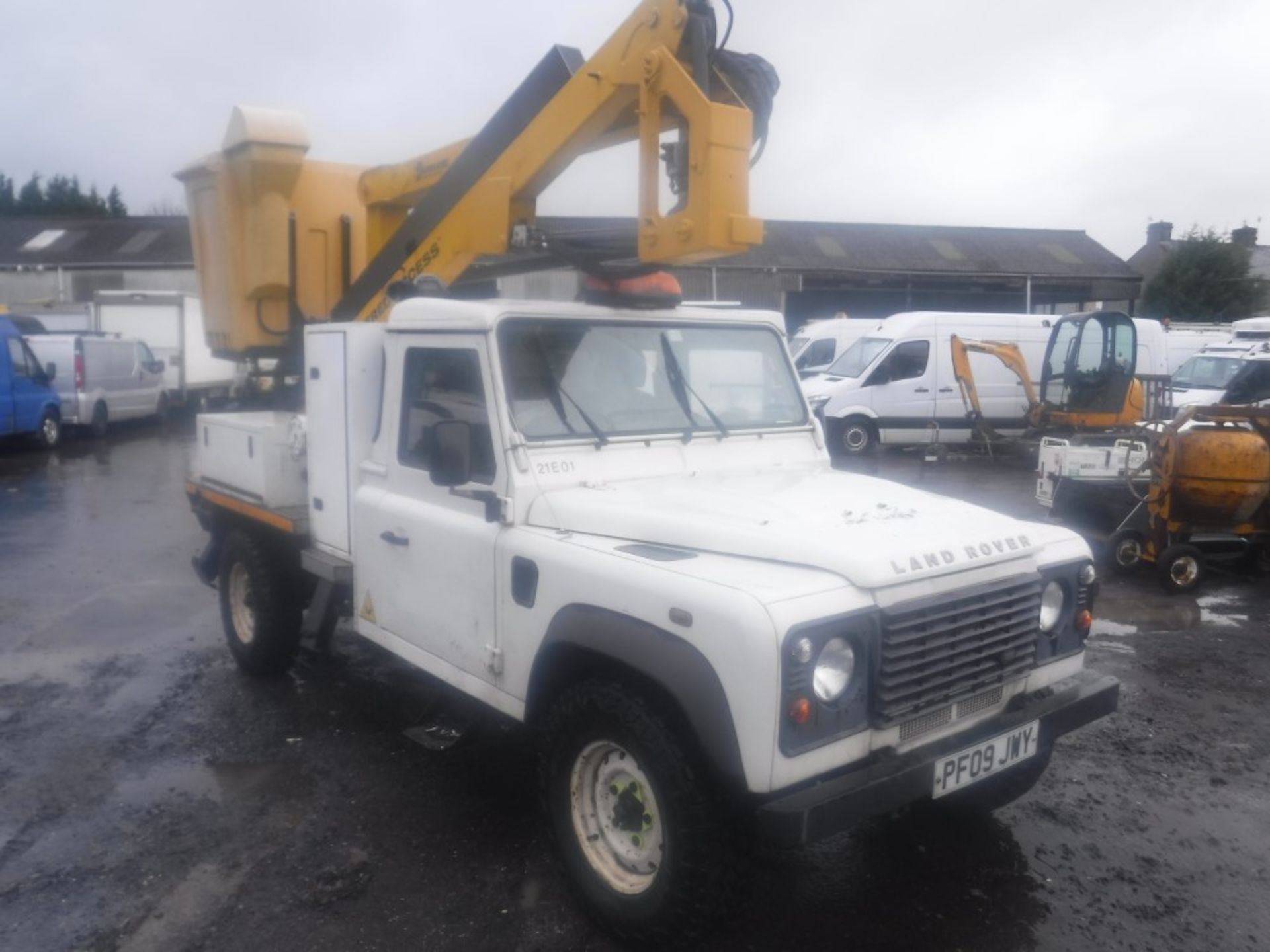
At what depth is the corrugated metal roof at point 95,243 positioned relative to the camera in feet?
129

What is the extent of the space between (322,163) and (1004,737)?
494cm

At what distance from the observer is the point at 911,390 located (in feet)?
58.8

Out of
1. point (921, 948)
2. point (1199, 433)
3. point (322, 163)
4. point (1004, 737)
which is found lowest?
point (921, 948)

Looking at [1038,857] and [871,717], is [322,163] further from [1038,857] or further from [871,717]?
[1038,857]

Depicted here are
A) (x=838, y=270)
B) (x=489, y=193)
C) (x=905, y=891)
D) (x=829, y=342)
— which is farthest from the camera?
(x=838, y=270)

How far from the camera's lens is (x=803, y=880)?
401cm

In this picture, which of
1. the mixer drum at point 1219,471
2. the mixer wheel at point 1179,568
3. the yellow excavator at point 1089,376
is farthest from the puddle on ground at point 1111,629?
the yellow excavator at point 1089,376

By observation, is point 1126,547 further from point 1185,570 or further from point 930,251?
point 930,251

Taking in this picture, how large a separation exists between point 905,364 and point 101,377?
14.9 meters

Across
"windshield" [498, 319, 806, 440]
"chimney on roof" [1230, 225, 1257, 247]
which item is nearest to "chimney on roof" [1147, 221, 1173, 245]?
"chimney on roof" [1230, 225, 1257, 247]

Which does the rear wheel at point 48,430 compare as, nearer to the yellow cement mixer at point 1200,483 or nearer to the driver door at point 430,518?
the driver door at point 430,518

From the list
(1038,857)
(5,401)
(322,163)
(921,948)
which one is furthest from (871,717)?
(5,401)

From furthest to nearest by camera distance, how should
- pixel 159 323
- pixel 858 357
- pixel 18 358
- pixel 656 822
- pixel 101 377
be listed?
pixel 159 323 → pixel 101 377 → pixel 858 357 → pixel 18 358 → pixel 656 822

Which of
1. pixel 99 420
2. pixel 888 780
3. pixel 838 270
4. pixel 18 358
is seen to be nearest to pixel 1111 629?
pixel 888 780
